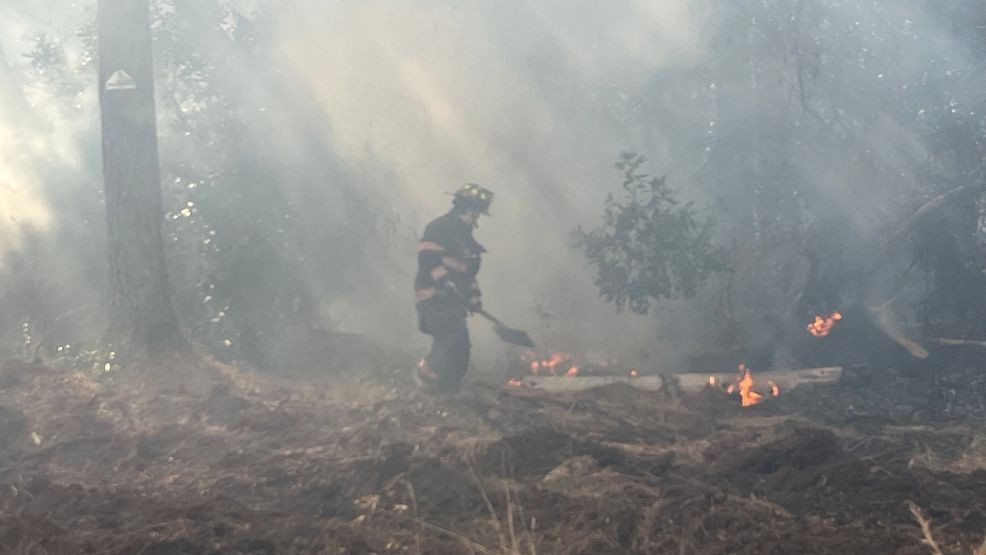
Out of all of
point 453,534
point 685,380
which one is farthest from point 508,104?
point 453,534

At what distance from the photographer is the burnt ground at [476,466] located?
5293mm

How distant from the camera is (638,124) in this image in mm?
14508

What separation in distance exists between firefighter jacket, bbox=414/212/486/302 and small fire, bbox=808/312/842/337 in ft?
12.9

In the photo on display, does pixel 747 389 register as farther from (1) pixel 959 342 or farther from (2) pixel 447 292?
(2) pixel 447 292

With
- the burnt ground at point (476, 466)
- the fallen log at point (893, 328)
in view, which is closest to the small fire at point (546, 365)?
the burnt ground at point (476, 466)

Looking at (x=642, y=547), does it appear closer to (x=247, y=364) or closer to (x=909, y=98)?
Answer: (x=247, y=364)

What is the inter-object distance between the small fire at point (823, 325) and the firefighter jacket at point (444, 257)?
3.94 metres

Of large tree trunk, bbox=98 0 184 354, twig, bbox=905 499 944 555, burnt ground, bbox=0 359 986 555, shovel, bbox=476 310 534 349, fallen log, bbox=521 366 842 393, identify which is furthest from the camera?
large tree trunk, bbox=98 0 184 354

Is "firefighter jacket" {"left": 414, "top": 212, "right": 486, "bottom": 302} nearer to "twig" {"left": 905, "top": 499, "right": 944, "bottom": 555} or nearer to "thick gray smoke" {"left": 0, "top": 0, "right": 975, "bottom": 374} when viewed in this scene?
"thick gray smoke" {"left": 0, "top": 0, "right": 975, "bottom": 374}

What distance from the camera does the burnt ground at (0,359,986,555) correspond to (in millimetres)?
5293

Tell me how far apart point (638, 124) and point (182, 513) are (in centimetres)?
1034

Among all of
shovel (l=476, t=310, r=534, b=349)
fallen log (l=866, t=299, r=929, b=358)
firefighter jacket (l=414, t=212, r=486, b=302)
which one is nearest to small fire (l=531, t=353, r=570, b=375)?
shovel (l=476, t=310, r=534, b=349)

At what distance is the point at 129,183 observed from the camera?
10.5 meters

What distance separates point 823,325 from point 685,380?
2.26 metres
